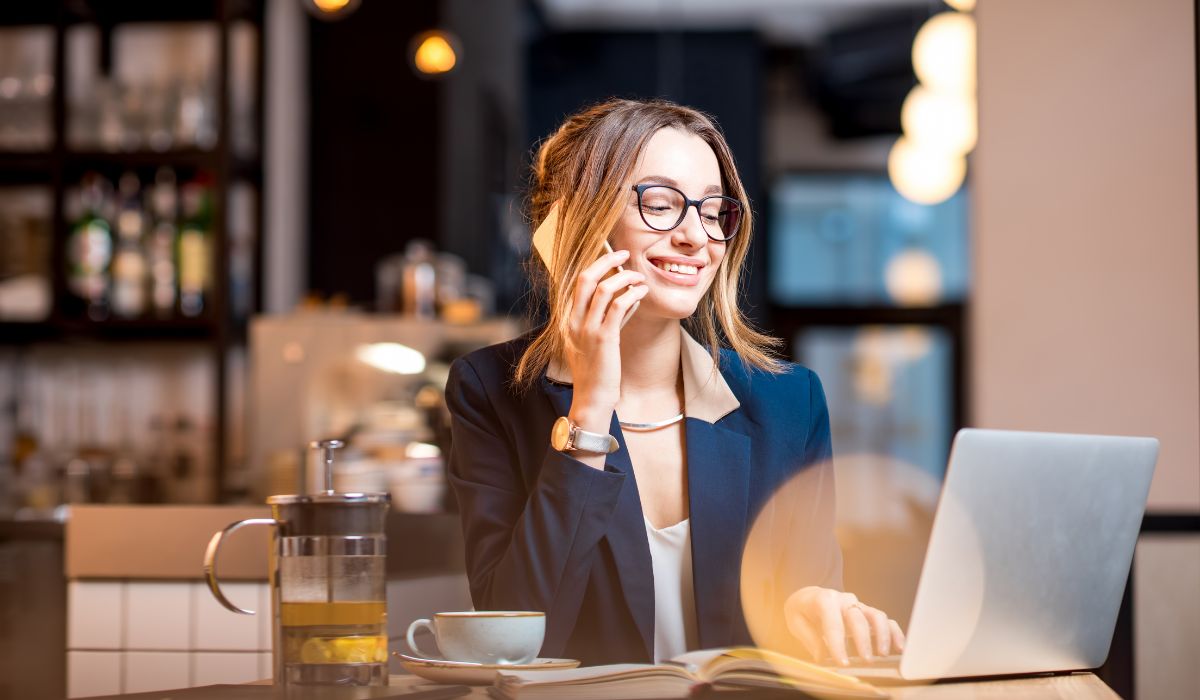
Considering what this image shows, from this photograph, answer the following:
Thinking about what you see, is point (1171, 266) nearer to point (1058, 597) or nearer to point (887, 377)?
point (1058, 597)

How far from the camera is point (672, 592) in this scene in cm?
162

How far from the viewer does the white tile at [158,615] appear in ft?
6.63

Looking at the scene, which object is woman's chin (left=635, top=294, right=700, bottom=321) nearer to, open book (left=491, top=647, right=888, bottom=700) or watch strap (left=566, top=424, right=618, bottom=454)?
watch strap (left=566, top=424, right=618, bottom=454)

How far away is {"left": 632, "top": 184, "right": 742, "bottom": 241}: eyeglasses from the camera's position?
1627 mm

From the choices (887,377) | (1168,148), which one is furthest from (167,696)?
(887,377)

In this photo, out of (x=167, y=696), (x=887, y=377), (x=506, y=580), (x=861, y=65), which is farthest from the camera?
(x=887, y=377)

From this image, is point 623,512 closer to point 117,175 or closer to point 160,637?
point 160,637

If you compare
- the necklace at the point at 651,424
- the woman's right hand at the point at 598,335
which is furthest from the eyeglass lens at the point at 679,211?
the necklace at the point at 651,424

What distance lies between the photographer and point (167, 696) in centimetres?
115

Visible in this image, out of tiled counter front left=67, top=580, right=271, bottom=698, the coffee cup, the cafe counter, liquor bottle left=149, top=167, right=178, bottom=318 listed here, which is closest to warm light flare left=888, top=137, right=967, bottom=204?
liquor bottle left=149, top=167, right=178, bottom=318

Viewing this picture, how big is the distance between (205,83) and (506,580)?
347 cm

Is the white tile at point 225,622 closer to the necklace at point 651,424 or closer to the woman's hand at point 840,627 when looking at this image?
the necklace at point 651,424

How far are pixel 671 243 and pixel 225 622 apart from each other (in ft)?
3.28

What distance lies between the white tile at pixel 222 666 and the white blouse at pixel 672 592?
0.71 metres
